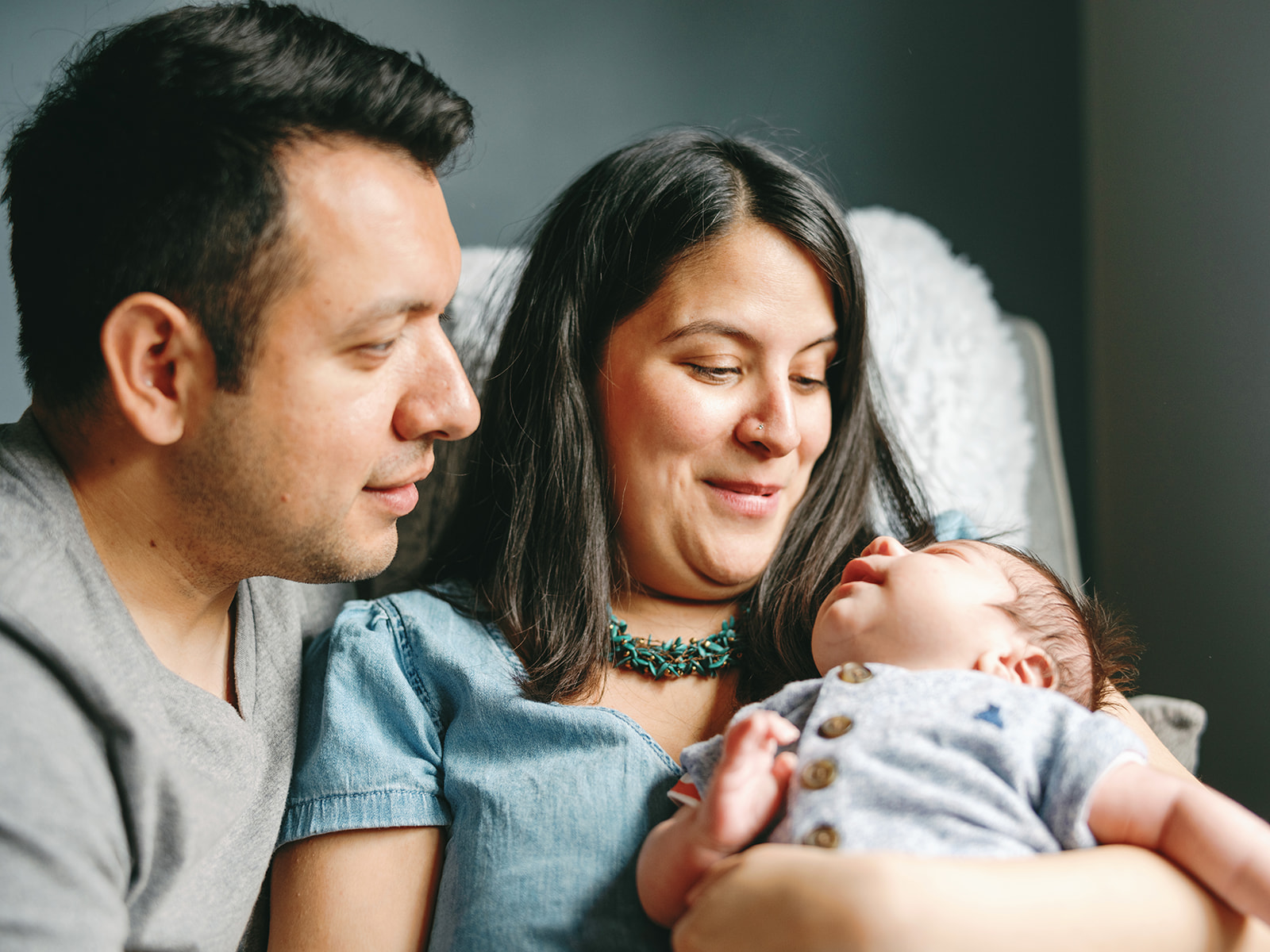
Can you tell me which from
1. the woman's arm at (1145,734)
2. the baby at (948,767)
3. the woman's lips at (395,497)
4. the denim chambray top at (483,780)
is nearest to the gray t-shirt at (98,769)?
the denim chambray top at (483,780)

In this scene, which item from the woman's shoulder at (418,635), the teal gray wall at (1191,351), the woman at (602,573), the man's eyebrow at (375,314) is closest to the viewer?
the man's eyebrow at (375,314)

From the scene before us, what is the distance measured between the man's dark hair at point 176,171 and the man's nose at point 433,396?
0.18 meters

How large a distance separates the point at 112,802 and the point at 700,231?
96 cm

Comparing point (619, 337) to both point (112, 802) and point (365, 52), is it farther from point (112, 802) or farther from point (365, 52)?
point (112, 802)

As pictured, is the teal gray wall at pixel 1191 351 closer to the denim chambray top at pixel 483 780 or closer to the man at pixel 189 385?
the denim chambray top at pixel 483 780

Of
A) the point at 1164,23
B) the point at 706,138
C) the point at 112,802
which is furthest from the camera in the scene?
the point at 1164,23

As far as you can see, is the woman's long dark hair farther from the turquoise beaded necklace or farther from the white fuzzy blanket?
the white fuzzy blanket

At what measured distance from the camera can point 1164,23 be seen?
1663 mm

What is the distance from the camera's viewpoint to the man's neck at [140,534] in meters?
0.95

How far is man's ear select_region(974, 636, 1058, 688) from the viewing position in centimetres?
95

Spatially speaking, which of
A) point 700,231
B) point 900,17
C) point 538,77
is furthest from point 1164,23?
point 538,77

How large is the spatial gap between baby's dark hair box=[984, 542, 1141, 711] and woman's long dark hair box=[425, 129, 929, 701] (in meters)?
0.31

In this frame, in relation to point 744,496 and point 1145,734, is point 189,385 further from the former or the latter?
point 1145,734

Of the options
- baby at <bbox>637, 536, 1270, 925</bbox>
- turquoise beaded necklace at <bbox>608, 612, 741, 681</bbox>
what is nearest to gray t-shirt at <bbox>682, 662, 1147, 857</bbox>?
baby at <bbox>637, 536, 1270, 925</bbox>
